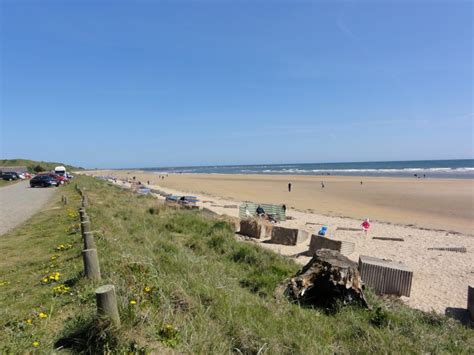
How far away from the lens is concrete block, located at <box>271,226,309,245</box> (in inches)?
473

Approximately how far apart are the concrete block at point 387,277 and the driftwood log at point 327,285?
199 cm

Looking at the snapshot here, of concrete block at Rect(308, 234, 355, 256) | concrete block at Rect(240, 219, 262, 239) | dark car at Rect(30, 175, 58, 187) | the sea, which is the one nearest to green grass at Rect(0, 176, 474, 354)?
concrete block at Rect(308, 234, 355, 256)


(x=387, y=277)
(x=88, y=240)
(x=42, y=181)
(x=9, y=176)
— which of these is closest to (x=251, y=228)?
(x=387, y=277)

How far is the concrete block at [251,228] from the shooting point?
42.7 feet

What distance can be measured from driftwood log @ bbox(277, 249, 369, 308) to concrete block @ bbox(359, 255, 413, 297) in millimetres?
1992

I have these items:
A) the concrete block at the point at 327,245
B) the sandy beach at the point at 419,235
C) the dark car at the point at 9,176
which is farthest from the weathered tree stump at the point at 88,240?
the dark car at the point at 9,176

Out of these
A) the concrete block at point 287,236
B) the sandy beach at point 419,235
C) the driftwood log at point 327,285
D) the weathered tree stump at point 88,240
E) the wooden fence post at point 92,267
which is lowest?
the sandy beach at point 419,235

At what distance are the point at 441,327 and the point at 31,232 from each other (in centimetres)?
1106

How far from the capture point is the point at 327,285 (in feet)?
18.9

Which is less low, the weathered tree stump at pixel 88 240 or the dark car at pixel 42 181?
the weathered tree stump at pixel 88 240

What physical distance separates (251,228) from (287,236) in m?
1.72

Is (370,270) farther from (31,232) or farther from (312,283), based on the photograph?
(31,232)

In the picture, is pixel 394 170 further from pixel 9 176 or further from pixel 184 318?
pixel 184 318

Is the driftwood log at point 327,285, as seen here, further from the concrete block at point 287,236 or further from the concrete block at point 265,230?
the concrete block at point 265,230
